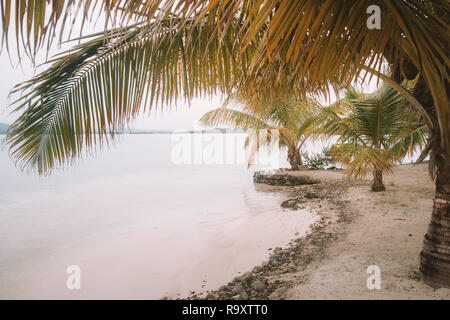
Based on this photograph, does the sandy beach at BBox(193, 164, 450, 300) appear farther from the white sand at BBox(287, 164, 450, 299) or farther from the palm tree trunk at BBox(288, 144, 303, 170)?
the palm tree trunk at BBox(288, 144, 303, 170)

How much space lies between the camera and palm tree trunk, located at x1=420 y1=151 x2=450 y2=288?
190 cm

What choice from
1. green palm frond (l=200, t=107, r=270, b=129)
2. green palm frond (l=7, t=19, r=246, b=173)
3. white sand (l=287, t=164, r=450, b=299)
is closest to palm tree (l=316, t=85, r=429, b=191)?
white sand (l=287, t=164, r=450, b=299)

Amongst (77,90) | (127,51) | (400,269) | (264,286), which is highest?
(127,51)

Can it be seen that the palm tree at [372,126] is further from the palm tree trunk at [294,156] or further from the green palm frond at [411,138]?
the palm tree trunk at [294,156]

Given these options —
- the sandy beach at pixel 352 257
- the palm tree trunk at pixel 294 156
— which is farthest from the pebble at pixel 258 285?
the palm tree trunk at pixel 294 156

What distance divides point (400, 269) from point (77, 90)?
3.24m

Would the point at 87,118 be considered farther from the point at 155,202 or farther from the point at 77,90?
the point at 155,202

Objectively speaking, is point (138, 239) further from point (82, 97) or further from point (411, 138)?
point (411, 138)

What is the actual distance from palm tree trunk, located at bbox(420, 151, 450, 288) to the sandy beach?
0.36 feet

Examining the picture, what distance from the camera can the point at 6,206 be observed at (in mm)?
8633

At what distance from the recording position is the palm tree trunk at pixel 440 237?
1.90 metres

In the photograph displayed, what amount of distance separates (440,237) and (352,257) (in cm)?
107
